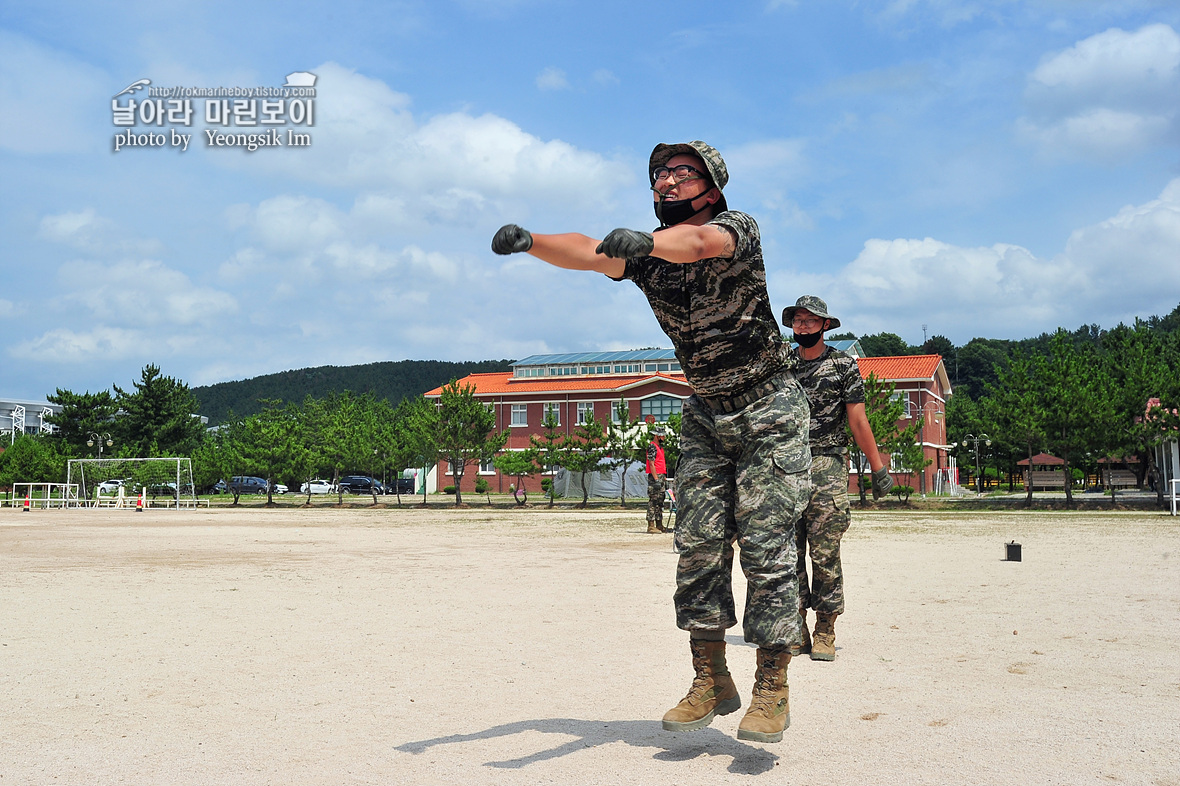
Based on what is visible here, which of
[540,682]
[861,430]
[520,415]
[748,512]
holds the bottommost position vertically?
[540,682]

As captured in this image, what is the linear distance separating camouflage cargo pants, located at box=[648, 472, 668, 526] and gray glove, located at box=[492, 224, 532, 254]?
59.9ft

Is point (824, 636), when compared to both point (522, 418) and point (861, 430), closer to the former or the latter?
point (861, 430)

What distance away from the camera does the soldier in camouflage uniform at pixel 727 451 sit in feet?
12.4

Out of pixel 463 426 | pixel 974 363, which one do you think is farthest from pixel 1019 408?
pixel 974 363

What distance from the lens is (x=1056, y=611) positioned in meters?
7.67

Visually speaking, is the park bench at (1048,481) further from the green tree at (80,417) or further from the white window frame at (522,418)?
the green tree at (80,417)

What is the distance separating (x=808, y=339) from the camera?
6.28m

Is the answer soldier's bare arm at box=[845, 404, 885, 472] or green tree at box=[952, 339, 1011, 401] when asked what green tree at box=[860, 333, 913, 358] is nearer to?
green tree at box=[952, 339, 1011, 401]

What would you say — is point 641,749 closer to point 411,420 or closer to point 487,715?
point 487,715

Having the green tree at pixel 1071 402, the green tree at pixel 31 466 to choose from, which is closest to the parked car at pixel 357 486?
the green tree at pixel 31 466

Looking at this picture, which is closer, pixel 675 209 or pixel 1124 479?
pixel 675 209

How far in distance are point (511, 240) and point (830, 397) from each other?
371cm

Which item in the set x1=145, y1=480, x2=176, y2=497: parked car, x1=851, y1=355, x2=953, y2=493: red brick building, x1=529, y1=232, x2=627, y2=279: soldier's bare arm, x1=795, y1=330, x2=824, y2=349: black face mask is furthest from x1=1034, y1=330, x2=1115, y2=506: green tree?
x1=145, y1=480, x2=176, y2=497: parked car

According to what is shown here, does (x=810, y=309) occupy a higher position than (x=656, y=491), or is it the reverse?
(x=810, y=309)
